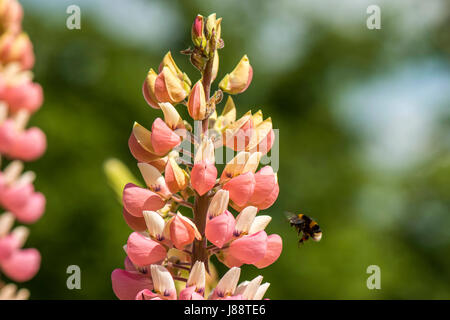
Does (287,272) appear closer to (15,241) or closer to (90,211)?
(90,211)

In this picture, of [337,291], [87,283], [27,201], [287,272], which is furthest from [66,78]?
[27,201]

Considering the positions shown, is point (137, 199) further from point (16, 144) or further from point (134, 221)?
point (16, 144)

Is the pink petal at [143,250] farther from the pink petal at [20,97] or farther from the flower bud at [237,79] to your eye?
the pink petal at [20,97]

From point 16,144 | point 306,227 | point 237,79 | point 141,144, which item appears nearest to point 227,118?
point 237,79

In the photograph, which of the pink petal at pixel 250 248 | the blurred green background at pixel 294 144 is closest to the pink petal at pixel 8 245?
the pink petal at pixel 250 248

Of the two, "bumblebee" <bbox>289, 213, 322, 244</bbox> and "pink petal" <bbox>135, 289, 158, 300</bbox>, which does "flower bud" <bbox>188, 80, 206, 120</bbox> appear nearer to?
"pink petal" <bbox>135, 289, 158, 300</bbox>
